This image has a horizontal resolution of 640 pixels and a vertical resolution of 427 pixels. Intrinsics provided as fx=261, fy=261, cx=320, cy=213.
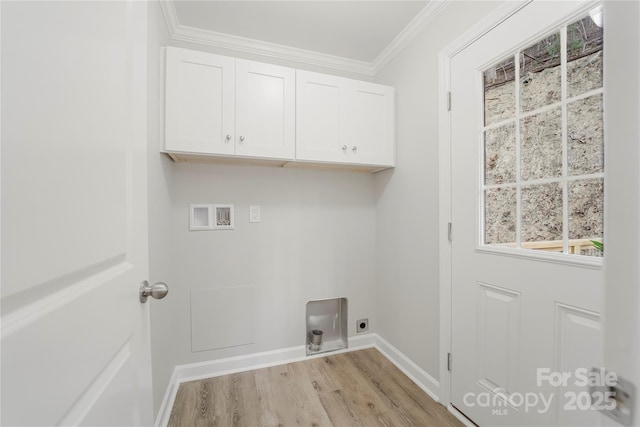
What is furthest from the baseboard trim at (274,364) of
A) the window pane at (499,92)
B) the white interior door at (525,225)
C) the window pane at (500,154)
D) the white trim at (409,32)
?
the white trim at (409,32)

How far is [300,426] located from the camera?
144 cm

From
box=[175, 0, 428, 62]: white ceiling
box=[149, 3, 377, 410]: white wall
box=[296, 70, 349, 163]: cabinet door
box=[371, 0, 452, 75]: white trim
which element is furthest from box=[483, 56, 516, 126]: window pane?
box=[149, 3, 377, 410]: white wall

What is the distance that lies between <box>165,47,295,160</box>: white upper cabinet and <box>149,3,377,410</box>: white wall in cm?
10

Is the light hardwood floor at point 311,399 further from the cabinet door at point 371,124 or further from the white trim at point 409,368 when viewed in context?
the cabinet door at point 371,124

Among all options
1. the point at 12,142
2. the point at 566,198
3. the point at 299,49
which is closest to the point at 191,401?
the point at 12,142

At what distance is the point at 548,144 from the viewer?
3.62 ft

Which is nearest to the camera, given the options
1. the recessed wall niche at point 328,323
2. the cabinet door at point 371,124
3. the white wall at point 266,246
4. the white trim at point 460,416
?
the white trim at point 460,416

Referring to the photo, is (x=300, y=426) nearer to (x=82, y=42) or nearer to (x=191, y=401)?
(x=191, y=401)

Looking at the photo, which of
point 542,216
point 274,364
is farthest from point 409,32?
point 274,364

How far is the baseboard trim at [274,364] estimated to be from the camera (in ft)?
5.45

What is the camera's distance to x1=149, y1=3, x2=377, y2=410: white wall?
177 centimetres

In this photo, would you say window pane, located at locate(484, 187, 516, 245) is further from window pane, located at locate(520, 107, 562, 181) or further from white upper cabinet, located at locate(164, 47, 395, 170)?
white upper cabinet, located at locate(164, 47, 395, 170)

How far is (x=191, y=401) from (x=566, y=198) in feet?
7.36

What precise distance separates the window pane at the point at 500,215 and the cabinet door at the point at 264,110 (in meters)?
1.20
